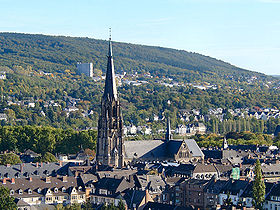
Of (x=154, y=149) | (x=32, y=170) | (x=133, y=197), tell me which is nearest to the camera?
(x=133, y=197)

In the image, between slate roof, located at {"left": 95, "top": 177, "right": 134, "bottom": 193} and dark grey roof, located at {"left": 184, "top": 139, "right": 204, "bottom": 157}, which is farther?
dark grey roof, located at {"left": 184, "top": 139, "right": 204, "bottom": 157}

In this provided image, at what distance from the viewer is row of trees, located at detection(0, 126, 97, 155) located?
133375 mm

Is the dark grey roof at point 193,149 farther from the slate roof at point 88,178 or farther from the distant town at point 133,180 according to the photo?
the slate roof at point 88,178

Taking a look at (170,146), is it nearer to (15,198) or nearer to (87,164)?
(87,164)

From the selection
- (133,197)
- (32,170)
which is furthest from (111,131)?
(133,197)

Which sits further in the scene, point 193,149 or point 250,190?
point 193,149

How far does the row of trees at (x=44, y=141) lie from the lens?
438 feet

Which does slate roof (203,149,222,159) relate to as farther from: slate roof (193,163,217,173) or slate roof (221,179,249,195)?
slate roof (221,179,249,195)

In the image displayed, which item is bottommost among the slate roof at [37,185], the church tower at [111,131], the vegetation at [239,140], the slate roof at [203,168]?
the slate roof at [37,185]

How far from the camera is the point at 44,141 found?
133375 mm

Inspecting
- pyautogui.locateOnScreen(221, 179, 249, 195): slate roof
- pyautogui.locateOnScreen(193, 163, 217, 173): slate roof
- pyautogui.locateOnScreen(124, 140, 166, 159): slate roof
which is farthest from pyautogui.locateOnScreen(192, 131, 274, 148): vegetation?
pyautogui.locateOnScreen(221, 179, 249, 195): slate roof

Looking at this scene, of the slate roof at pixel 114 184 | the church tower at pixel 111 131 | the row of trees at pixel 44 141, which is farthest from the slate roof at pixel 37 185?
the row of trees at pixel 44 141

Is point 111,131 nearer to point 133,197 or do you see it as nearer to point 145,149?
point 145,149

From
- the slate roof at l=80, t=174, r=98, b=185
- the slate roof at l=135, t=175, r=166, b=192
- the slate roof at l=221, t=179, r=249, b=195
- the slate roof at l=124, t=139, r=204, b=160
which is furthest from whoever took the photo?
the slate roof at l=124, t=139, r=204, b=160
